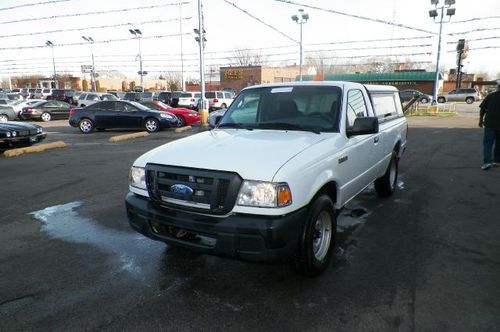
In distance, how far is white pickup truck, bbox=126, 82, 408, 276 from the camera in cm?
303

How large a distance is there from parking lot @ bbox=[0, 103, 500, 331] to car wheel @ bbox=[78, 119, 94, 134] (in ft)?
39.0

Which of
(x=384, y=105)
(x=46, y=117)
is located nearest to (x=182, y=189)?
(x=384, y=105)

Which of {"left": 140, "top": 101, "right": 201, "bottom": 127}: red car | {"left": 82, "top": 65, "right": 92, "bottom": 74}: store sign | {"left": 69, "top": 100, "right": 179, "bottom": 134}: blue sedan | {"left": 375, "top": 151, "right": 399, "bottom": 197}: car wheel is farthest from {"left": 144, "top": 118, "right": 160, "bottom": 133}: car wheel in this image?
{"left": 82, "top": 65, "right": 92, "bottom": 74}: store sign

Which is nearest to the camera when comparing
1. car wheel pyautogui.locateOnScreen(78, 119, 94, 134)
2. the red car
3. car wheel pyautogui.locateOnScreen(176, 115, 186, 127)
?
car wheel pyautogui.locateOnScreen(78, 119, 94, 134)

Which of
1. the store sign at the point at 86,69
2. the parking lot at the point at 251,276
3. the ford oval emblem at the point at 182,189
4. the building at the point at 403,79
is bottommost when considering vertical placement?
the parking lot at the point at 251,276

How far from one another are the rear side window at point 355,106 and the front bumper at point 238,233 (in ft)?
5.49

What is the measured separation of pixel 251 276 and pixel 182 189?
1.18m

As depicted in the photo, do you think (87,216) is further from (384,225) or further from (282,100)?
(384,225)

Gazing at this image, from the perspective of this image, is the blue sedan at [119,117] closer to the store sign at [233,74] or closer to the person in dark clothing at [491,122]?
the person in dark clothing at [491,122]

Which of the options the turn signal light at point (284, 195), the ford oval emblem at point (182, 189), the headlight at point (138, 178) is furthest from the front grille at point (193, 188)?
the turn signal light at point (284, 195)

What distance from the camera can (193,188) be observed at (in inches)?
126

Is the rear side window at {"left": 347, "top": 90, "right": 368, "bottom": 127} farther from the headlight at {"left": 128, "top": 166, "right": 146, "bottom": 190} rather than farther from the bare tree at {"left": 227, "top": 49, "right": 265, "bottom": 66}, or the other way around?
the bare tree at {"left": 227, "top": 49, "right": 265, "bottom": 66}

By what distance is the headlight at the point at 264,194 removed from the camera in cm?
300

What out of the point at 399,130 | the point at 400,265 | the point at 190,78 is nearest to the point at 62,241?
the point at 400,265
